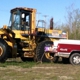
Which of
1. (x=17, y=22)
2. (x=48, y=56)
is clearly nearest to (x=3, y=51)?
(x=17, y=22)

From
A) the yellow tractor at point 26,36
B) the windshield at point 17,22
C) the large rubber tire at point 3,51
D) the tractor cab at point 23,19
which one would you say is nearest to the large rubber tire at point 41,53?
the yellow tractor at point 26,36

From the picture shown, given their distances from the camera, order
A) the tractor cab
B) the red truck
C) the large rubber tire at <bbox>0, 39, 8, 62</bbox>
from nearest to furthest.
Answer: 1. the red truck
2. the large rubber tire at <bbox>0, 39, 8, 62</bbox>
3. the tractor cab

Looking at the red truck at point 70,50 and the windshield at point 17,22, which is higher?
the windshield at point 17,22

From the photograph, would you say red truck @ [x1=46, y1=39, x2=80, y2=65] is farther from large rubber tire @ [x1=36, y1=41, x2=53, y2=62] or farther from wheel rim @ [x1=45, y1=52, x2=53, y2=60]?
large rubber tire @ [x1=36, y1=41, x2=53, y2=62]

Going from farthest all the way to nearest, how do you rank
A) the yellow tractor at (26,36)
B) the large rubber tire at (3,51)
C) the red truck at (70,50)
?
1. the yellow tractor at (26,36)
2. the large rubber tire at (3,51)
3. the red truck at (70,50)

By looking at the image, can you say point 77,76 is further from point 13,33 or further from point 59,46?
point 13,33

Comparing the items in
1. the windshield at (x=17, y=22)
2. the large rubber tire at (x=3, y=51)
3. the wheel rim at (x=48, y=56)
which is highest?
the windshield at (x=17, y=22)

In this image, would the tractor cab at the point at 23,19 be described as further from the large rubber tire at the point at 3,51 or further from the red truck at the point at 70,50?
the red truck at the point at 70,50

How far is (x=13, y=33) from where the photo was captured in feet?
60.3

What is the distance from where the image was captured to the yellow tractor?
718 inches

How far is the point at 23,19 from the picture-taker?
1906 centimetres

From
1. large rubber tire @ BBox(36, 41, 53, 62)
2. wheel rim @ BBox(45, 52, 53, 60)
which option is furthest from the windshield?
wheel rim @ BBox(45, 52, 53, 60)

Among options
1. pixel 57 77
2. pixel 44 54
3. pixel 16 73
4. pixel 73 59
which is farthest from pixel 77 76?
pixel 44 54

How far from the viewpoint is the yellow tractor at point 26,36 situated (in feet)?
59.8
